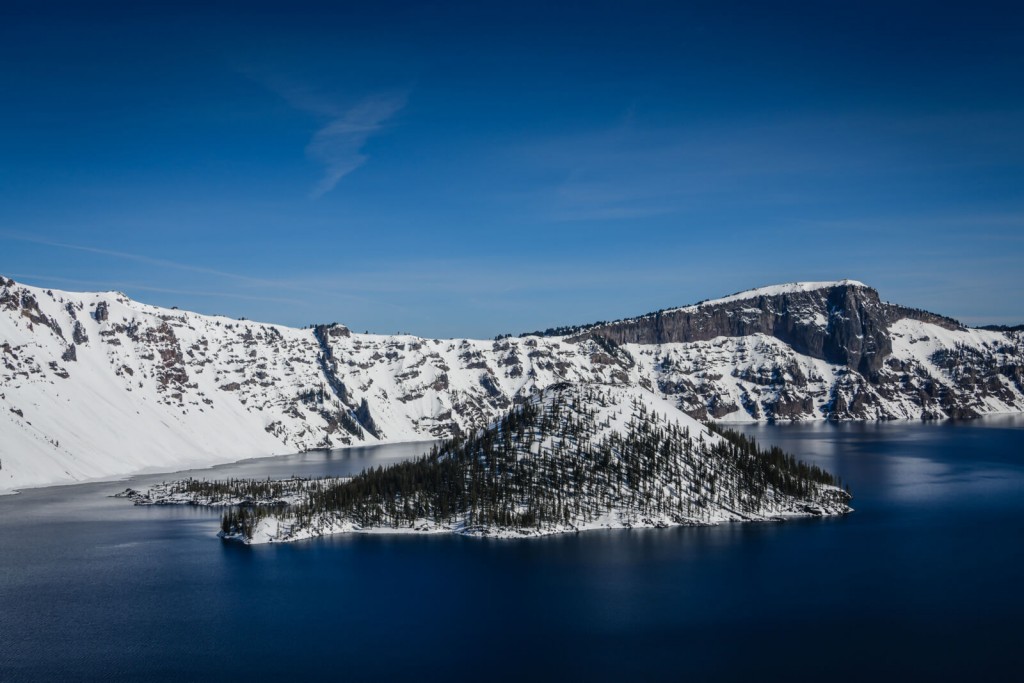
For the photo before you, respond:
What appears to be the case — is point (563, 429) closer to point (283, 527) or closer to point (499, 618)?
point (283, 527)

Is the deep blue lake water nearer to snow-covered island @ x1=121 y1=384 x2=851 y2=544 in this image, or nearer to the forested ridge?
snow-covered island @ x1=121 y1=384 x2=851 y2=544

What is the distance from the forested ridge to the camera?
162 metres

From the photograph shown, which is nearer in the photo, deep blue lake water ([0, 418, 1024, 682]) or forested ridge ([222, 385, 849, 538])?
deep blue lake water ([0, 418, 1024, 682])

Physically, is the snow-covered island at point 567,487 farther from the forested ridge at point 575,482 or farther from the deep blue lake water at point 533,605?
the deep blue lake water at point 533,605

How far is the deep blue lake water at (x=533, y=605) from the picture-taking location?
85312 mm

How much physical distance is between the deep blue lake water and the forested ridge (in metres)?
9.86

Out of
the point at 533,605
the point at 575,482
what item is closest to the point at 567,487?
the point at 575,482

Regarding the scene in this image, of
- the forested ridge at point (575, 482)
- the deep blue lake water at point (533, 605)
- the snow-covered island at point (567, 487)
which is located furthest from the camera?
the forested ridge at point (575, 482)

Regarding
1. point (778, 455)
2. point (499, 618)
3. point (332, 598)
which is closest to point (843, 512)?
point (778, 455)

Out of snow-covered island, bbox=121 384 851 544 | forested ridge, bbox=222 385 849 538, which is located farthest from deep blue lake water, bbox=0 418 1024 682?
forested ridge, bbox=222 385 849 538

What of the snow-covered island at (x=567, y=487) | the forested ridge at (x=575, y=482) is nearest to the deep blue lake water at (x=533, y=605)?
the snow-covered island at (x=567, y=487)

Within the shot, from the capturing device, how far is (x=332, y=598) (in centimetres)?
11231

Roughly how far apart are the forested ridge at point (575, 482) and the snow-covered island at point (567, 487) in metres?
0.27

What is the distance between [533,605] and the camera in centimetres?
10681
